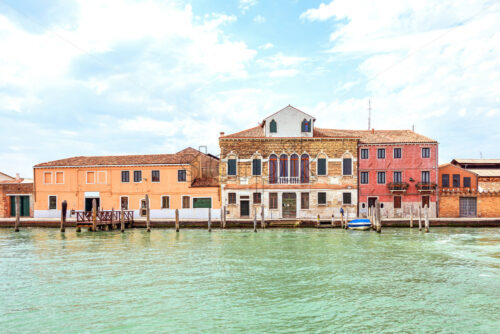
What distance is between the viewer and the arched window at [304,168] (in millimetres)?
34688

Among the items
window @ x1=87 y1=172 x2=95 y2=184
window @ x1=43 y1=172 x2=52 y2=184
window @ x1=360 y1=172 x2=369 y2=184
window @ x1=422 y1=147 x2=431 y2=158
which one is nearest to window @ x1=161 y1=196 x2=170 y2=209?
window @ x1=87 y1=172 x2=95 y2=184

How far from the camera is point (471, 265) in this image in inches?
660

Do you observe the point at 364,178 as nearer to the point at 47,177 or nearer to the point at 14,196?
the point at 47,177

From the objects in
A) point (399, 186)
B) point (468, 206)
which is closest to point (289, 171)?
point (399, 186)

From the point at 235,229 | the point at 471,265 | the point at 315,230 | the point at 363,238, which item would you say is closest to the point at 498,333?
the point at 471,265

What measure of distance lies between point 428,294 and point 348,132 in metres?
25.7

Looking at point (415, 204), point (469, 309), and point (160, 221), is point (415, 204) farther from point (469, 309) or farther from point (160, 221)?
point (469, 309)

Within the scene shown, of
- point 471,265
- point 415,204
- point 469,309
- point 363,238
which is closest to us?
point 469,309

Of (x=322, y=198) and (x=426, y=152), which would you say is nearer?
(x=322, y=198)

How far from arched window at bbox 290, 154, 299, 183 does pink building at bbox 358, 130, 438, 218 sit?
16.9 ft

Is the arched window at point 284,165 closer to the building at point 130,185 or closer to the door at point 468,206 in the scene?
the building at point 130,185

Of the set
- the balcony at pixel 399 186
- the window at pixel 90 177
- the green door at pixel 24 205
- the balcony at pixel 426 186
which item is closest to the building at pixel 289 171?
the balcony at pixel 399 186

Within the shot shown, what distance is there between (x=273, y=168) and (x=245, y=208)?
4013mm

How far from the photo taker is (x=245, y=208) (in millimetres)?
35062
